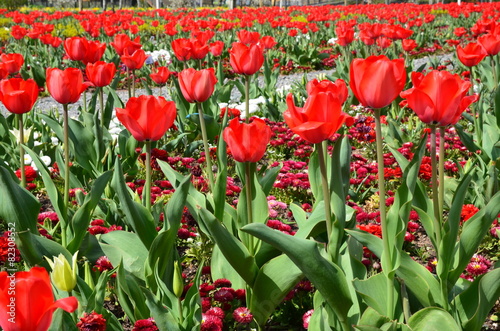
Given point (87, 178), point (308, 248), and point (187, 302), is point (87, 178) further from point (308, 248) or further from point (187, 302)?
point (308, 248)

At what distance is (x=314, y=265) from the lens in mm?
1493

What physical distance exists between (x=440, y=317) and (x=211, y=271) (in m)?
0.94

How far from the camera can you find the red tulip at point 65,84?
2197 mm

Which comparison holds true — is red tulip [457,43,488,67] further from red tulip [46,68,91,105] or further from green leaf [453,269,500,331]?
red tulip [46,68,91,105]

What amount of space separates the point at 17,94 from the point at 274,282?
49.7 inches

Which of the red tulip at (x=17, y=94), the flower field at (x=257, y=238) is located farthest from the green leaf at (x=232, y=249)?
the red tulip at (x=17, y=94)

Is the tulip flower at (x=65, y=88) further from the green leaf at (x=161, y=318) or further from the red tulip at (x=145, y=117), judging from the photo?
the green leaf at (x=161, y=318)

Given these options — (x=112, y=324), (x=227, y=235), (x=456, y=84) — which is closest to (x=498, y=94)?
(x=456, y=84)

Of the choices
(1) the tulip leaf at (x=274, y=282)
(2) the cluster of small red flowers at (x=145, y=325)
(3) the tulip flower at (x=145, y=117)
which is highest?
(3) the tulip flower at (x=145, y=117)

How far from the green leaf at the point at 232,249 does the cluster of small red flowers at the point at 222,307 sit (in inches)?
3.7

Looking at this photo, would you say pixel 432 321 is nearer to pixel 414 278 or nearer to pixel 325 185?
pixel 414 278

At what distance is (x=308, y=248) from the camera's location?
57.6 inches

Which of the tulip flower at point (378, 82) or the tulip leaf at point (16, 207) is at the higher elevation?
the tulip flower at point (378, 82)

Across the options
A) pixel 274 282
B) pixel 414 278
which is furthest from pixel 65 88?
pixel 414 278
